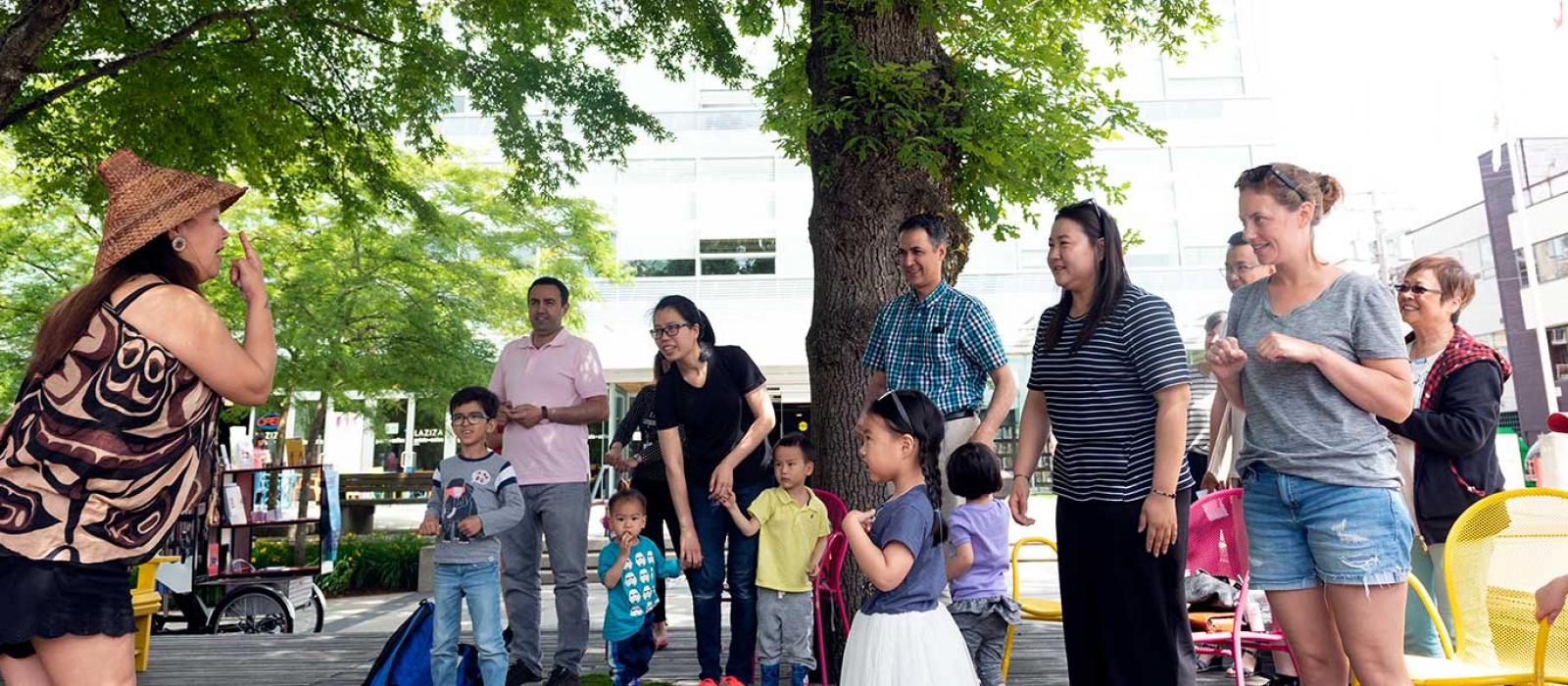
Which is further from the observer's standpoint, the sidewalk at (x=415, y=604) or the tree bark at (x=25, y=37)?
the sidewalk at (x=415, y=604)

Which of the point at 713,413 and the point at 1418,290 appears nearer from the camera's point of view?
the point at 1418,290

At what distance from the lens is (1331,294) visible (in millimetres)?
2885

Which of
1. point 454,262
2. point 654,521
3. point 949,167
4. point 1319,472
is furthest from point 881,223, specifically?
point 454,262

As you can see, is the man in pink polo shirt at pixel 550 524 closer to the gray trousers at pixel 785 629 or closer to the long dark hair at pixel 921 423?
the gray trousers at pixel 785 629

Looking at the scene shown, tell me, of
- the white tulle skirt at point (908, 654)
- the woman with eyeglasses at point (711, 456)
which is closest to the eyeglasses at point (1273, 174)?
the white tulle skirt at point (908, 654)

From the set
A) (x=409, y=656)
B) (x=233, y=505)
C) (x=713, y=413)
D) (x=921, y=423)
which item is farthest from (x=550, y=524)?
(x=233, y=505)

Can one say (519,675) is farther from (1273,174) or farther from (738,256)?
(738,256)

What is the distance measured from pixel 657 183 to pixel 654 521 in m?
19.2

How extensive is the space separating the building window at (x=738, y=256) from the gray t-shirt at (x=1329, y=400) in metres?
22.1

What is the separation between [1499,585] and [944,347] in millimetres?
2021

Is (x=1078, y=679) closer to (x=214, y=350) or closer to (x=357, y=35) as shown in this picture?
(x=214, y=350)

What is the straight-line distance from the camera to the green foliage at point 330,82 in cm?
777

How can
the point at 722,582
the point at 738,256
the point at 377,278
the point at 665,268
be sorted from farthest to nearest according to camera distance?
1. the point at 738,256
2. the point at 665,268
3. the point at 377,278
4. the point at 722,582

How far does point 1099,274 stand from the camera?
3.40 meters
